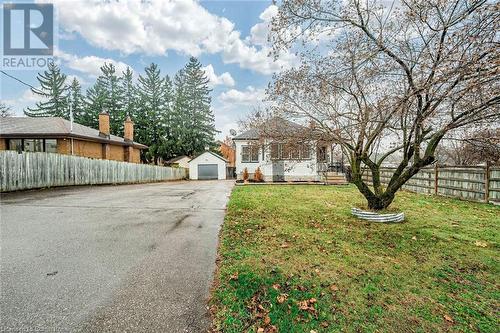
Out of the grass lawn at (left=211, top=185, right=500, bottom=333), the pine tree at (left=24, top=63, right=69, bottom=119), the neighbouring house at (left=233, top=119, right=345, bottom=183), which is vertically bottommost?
the grass lawn at (left=211, top=185, right=500, bottom=333)

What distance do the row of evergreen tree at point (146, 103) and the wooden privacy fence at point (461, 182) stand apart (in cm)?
3042

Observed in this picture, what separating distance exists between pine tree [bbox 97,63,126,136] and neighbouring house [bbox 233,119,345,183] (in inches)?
1111

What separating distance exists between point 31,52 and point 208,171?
20481 mm

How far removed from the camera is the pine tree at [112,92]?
3825cm

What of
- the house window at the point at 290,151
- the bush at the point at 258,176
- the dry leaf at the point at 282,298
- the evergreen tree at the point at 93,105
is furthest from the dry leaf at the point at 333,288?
the evergreen tree at the point at 93,105

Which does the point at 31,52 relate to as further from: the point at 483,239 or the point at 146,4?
the point at 483,239

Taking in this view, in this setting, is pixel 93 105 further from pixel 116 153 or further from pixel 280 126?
pixel 280 126

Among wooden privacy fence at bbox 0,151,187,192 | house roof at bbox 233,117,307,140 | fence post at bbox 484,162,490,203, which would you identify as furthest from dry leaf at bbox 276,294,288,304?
wooden privacy fence at bbox 0,151,187,192

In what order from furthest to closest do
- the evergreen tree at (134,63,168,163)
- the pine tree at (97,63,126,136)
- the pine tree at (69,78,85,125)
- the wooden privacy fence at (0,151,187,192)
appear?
the pine tree at (69,78,85,125), the pine tree at (97,63,126,136), the evergreen tree at (134,63,168,163), the wooden privacy fence at (0,151,187,192)

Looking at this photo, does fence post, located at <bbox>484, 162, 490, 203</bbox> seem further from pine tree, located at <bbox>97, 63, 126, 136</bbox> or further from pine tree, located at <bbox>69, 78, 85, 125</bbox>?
pine tree, located at <bbox>69, 78, 85, 125</bbox>

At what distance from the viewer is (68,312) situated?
2.15m

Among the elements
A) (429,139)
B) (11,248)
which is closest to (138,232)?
(11,248)

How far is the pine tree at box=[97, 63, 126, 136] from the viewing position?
38.2m

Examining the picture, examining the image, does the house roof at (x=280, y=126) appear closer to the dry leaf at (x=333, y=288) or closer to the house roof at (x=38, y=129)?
the dry leaf at (x=333, y=288)
